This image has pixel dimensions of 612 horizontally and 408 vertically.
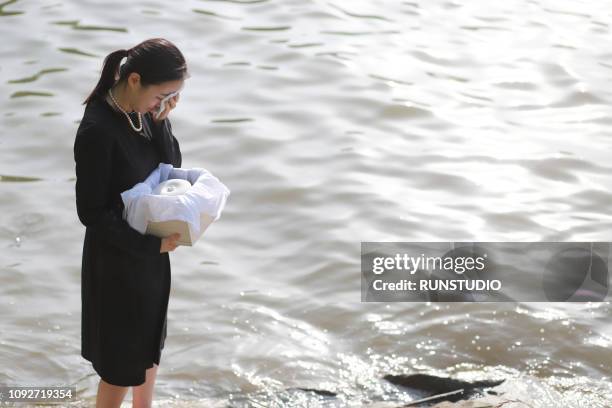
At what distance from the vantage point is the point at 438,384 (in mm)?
4660

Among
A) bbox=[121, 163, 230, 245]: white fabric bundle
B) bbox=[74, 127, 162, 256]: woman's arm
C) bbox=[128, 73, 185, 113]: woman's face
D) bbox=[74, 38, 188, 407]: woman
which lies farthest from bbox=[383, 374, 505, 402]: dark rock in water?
bbox=[128, 73, 185, 113]: woman's face

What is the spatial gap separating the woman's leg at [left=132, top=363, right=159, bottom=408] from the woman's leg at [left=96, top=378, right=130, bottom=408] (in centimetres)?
22

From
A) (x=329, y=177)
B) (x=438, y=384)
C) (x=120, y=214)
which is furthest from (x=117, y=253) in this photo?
(x=329, y=177)

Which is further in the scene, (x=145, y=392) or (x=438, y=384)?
(x=438, y=384)

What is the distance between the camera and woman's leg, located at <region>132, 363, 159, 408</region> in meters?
3.92

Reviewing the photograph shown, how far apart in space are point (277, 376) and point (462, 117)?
3166 mm

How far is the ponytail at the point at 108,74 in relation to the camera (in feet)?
11.3

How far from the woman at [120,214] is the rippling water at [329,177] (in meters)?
0.96

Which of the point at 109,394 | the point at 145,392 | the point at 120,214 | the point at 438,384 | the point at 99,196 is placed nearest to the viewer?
the point at 99,196

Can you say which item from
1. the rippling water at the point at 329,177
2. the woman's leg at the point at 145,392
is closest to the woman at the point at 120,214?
the woman's leg at the point at 145,392

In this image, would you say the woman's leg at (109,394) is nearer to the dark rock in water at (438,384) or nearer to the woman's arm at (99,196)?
the woman's arm at (99,196)

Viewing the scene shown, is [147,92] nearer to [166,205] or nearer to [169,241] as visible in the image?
[166,205]

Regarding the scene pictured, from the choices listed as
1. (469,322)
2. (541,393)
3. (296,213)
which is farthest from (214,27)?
(541,393)

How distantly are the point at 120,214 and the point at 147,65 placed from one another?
48cm
